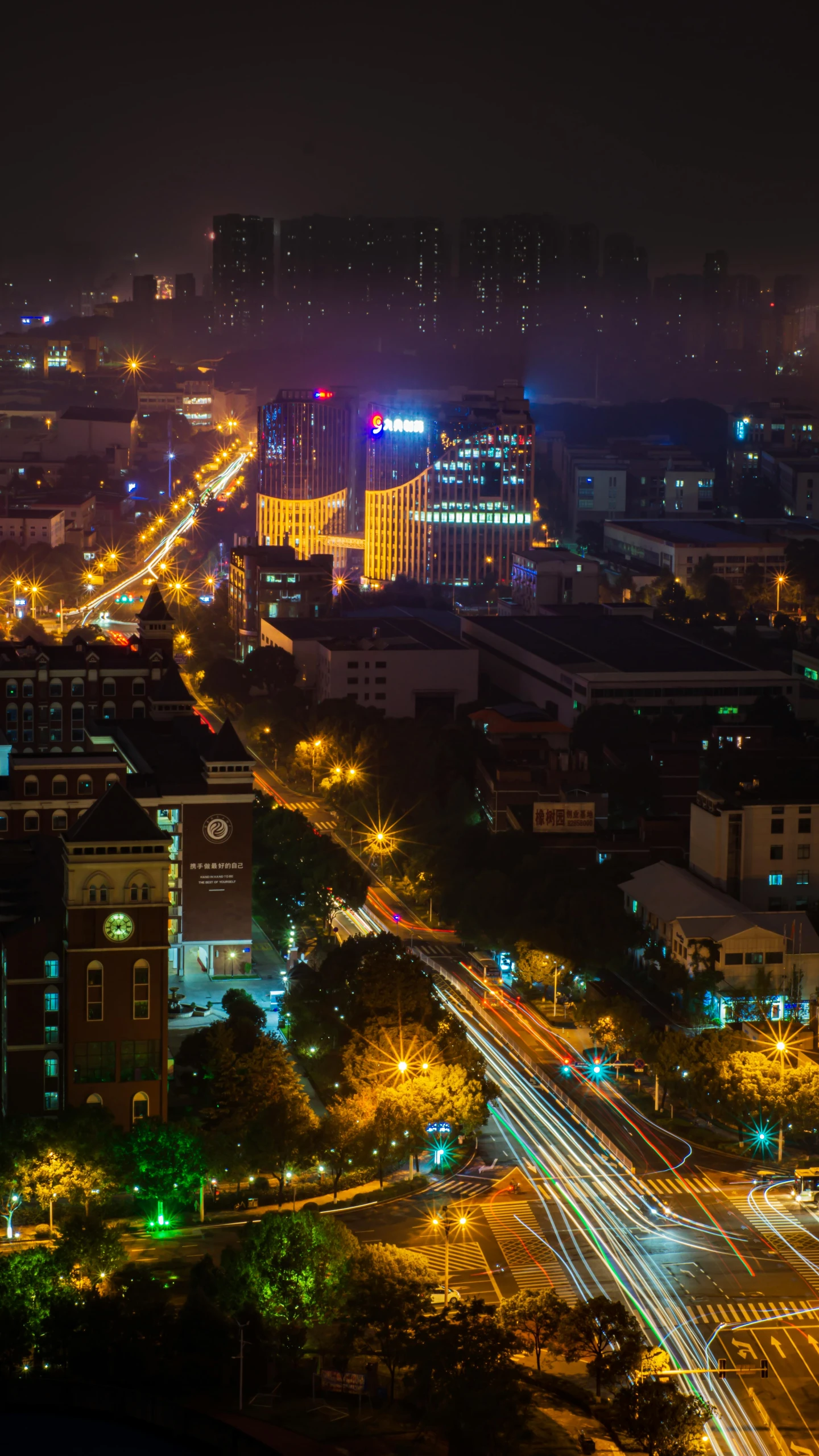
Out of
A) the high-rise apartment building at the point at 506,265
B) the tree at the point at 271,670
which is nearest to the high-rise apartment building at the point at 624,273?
the high-rise apartment building at the point at 506,265

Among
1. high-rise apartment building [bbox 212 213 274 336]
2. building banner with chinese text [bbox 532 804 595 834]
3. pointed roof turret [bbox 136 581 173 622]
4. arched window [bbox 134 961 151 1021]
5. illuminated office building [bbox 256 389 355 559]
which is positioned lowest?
building banner with chinese text [bbox 532 804 595 834]

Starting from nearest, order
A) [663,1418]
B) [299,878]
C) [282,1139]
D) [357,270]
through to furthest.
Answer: [663,1418] → [282,1139] → [299,878] → [357,270]

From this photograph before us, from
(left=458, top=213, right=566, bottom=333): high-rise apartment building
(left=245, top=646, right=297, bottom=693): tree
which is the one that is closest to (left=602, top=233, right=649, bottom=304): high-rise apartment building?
(left=458, top=213, right=566, bottom=333): high-rise apartment building

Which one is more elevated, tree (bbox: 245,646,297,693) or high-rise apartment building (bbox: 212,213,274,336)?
high-rise apartment building (bbox: 212,213,274,336)

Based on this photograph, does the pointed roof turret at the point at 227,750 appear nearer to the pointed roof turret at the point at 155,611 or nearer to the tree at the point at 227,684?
the pointed roof turret at the point at 155,611

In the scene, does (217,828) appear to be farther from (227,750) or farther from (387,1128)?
(387,1128)

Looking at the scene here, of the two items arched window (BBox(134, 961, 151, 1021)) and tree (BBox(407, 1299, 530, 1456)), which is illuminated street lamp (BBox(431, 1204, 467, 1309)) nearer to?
tree (BBox(407, 1299, 530, 1456))

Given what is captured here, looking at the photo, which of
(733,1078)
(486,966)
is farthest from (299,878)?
(733,1078)
